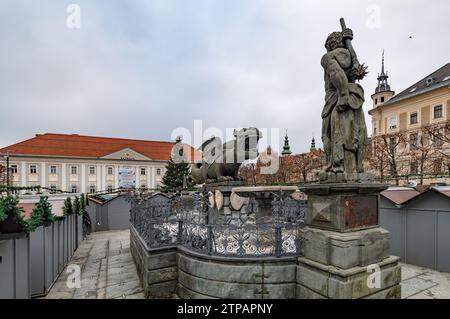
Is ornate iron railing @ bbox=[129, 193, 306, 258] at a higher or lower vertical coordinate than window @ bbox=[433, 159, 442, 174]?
lower

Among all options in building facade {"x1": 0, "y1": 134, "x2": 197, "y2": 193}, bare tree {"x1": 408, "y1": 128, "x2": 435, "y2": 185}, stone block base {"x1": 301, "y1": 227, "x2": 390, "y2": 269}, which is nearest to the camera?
stone block base {"x1": 301, "y1": 227, "x2": 390, "y2": 269}

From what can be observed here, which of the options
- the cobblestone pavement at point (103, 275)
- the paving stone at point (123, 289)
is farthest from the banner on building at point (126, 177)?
the paving stone at point (123, 289)

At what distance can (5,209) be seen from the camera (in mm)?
3672

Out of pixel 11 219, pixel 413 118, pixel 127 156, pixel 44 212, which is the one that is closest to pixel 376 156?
pixel 413 118

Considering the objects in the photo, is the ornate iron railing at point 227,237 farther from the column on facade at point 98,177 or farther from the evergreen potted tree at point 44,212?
the column on facade at point 98,177

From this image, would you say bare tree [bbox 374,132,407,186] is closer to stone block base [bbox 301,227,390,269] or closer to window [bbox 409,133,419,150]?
window [bbox 409,133,419,150]

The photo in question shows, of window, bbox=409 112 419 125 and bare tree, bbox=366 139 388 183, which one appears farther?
window, bbox=409 112 419 125

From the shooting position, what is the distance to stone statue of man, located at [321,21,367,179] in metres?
4.57

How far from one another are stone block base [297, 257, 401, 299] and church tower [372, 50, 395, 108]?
188 ft

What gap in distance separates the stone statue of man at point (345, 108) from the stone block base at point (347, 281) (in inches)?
65.6

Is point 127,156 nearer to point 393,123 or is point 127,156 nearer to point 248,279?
point 393,123

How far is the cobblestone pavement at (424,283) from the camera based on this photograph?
5.39 m

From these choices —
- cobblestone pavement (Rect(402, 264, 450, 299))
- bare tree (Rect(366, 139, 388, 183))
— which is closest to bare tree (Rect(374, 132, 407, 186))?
bare tree (Rect(366, 139, 388, 183))

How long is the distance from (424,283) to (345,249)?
3.92 meters
